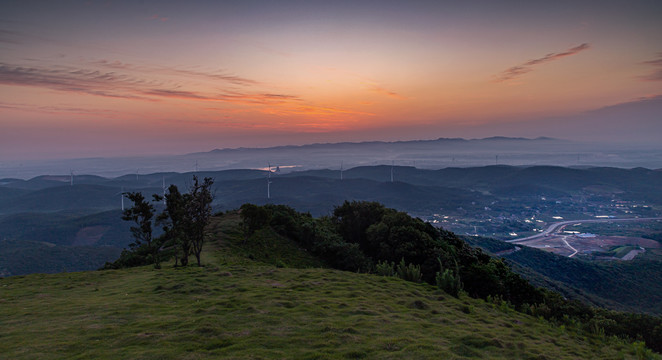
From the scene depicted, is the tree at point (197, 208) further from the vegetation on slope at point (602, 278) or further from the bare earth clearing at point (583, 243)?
the bare earth clearing at point (583, 243)

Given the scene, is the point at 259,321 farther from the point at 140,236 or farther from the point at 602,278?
the point at 602,278

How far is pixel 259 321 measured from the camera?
550 inches

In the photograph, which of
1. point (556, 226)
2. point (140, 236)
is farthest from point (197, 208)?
point (556, 226)

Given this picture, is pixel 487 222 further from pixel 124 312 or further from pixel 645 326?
pixel 124 312

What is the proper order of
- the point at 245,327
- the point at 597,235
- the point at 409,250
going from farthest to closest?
the point at 597,235
the point at 409,250
the point at 245,327

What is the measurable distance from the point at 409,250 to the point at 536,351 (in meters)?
24.1

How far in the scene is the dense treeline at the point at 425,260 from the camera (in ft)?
72.4

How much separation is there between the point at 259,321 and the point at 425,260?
88.0ft

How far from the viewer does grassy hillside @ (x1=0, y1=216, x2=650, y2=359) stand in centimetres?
1125

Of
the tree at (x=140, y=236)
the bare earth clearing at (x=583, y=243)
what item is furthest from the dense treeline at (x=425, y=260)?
the bare earth clearing at (x=583, y=243)

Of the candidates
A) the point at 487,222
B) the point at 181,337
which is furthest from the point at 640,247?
the point at 181,337

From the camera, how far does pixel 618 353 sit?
15.7 metres

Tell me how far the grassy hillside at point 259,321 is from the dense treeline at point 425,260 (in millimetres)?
3421

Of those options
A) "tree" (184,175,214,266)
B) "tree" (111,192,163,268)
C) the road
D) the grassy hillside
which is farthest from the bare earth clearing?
"tree" (111,192,163,268)
